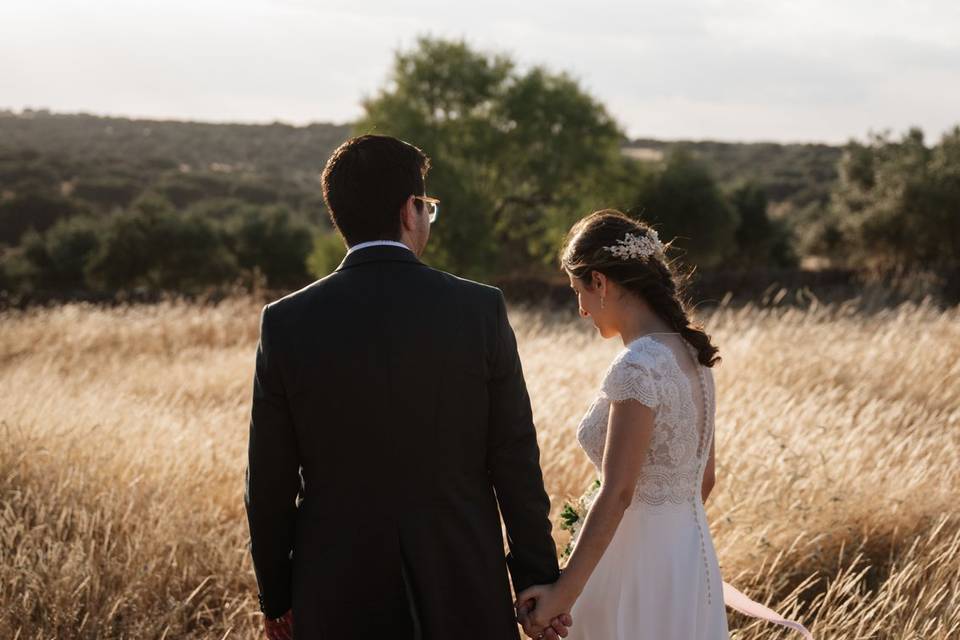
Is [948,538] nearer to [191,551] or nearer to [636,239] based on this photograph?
[636,239]

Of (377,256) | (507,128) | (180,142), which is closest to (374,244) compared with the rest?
(377,256)

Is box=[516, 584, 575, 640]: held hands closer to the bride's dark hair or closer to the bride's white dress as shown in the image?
the bride's white dress

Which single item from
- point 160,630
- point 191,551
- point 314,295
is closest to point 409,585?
point 314,295

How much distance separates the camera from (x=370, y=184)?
84.3 inches

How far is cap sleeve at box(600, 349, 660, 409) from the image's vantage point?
2.32 m

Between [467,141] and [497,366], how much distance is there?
3009 centimetres

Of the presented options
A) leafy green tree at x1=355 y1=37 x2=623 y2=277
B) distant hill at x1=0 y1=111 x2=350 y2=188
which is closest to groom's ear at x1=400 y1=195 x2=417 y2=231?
leafy green tree at x1=355 y1=37 x2=623 y2=277

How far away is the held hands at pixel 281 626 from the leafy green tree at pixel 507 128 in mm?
27721

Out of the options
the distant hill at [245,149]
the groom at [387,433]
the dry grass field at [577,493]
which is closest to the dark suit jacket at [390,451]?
the groom at [387,433]

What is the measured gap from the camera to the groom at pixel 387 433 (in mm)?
2104

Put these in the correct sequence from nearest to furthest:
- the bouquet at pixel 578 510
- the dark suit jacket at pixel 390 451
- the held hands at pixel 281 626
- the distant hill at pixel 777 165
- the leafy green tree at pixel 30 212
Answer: the dark suit jacket at pixel 390 451, the held hands at pixel 281 626, the bouquet at pixel 578 510, the leafy green tree at pixel 30 212, the distant hill at pixel 777 165

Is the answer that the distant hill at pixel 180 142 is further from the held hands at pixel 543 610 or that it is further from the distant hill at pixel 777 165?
the held hands at pixel 543 610

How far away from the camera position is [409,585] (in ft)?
7.18

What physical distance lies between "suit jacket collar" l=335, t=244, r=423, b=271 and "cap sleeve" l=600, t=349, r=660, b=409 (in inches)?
26.5
